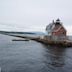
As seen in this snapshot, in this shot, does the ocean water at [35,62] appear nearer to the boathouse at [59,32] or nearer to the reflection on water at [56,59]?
the reflection on water at [56,59]

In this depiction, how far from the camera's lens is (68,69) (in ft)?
94.4

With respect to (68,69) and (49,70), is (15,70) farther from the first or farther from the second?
(68,69)

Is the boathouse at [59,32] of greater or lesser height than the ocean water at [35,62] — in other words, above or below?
above

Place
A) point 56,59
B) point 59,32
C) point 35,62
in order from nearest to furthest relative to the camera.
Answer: point 35,62
point 56,59
point 59,32

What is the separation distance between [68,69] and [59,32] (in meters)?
42.5

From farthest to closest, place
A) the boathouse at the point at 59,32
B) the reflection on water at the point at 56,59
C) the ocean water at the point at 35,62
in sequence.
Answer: the boathouse at the point at 59,32 < the reflection on water at the point at 56,59 < the ocean water at the point at 35,62

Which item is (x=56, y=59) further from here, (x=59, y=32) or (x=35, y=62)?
(x=59, y=32)

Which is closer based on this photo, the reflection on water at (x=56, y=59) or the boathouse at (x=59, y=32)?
the reflection on water at (x=56, y=59)

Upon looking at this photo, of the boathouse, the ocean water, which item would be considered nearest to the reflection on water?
the ocean water

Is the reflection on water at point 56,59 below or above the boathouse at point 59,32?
below

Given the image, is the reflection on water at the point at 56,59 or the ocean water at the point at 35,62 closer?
the ocean water at the point at 35,62

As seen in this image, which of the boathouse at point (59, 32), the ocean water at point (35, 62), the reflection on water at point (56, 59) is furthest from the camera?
the boathouse at point (59, 32)

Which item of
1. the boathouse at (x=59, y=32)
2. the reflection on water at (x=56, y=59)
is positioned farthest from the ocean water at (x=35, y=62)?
the boathouse at (x=59, y=32)

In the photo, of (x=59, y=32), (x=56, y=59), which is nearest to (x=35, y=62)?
(x=56, y=59)
